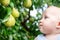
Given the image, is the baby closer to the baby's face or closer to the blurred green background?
the baby's face

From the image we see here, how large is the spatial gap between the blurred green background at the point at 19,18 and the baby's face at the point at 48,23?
0.79 ft

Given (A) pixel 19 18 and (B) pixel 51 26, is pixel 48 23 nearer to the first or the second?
(B) pixel 51 26

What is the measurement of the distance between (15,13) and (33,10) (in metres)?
0.55

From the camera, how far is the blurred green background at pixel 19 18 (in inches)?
69.6

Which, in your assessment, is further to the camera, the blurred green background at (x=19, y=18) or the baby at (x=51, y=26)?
the blurred green background at (x=19, y=18)

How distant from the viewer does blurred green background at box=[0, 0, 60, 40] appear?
1769 mm

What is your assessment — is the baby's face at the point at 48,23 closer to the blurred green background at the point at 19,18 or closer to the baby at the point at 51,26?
the baby at the point at 51,26

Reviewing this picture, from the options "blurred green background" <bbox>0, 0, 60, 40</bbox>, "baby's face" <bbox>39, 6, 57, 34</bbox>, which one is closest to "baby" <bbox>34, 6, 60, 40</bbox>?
"baby's face" <bbox>39, 6, 57, 34</bbox>

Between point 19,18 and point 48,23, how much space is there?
25.8 inches

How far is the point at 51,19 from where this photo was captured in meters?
1.51

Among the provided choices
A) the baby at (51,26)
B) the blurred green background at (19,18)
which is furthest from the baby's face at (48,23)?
the blurred green background at (19,18)

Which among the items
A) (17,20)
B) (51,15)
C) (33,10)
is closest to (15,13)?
(17,20)

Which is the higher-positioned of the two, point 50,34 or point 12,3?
point 12,3

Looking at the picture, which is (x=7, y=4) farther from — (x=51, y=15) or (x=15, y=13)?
(x=51, y=15)
